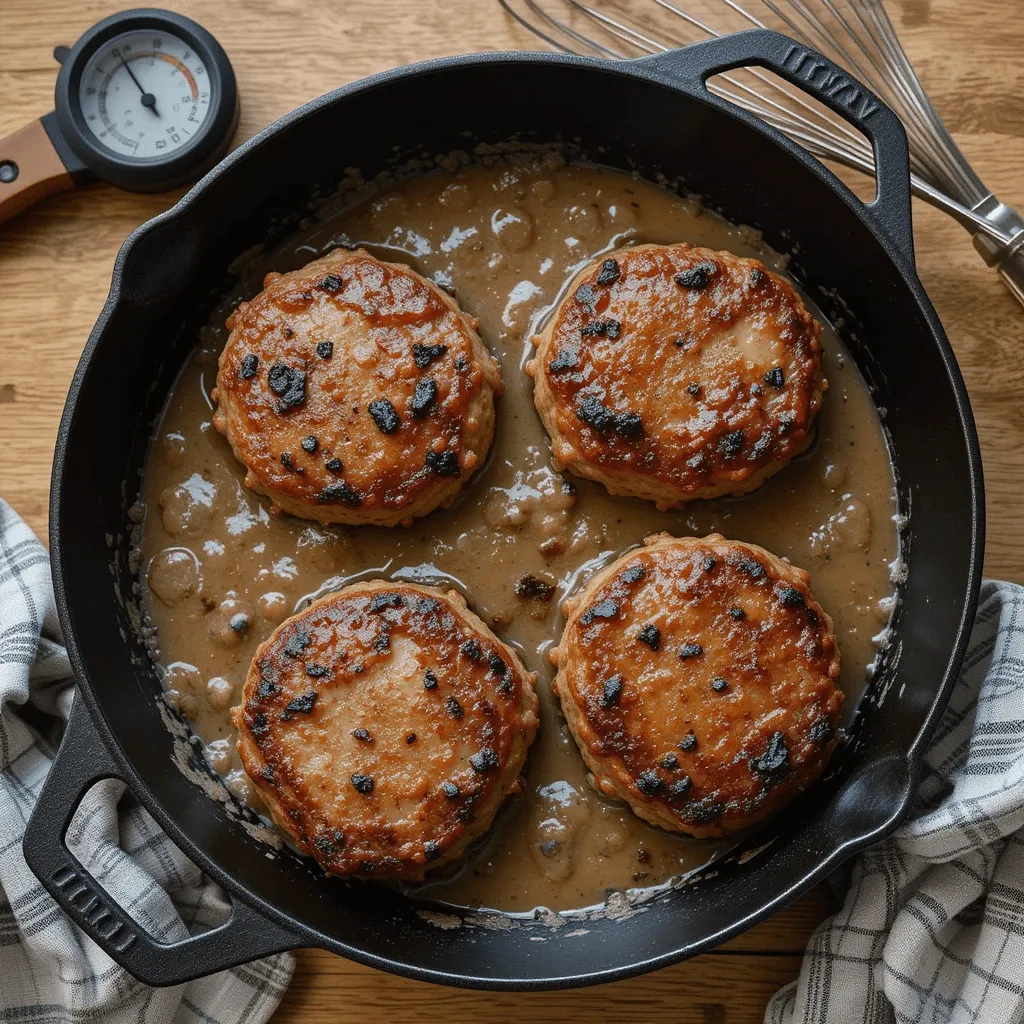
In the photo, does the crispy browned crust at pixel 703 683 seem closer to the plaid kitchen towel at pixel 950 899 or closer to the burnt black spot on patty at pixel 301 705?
the plaid kitchen towel at pixel 950 899

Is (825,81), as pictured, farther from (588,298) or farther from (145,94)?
(145,94)

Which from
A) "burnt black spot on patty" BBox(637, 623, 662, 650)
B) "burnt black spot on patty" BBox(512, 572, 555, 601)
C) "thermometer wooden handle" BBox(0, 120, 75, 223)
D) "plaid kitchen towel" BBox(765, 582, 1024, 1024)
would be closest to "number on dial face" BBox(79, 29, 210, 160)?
"thermometer wooden handle" BBox(0, 120, 75, 223)

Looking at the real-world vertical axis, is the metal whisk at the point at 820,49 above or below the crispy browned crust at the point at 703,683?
above

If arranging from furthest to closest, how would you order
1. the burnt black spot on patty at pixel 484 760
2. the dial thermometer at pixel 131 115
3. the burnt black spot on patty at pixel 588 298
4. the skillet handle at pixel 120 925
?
the dial thermometer at pixel 131 115
the burnt black spot on patty at pixel 588 298
the burnt black spot on patty at pixel 484 760
the skillet handle at pixel 120 925

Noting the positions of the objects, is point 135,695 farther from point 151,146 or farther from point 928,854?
point 928,854

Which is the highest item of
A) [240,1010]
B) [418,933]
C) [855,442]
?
[855,442]

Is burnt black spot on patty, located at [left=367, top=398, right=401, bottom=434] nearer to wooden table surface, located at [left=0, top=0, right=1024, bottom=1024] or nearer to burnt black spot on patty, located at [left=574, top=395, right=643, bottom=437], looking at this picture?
burnt black spot on patty, located at [left=574, top=395, right=643, bottom=437]

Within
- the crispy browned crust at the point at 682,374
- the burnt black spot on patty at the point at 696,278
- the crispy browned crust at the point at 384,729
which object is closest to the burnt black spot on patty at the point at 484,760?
the crispy browned crust at the point at 384,729

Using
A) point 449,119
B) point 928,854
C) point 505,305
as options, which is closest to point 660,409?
point 505,305
